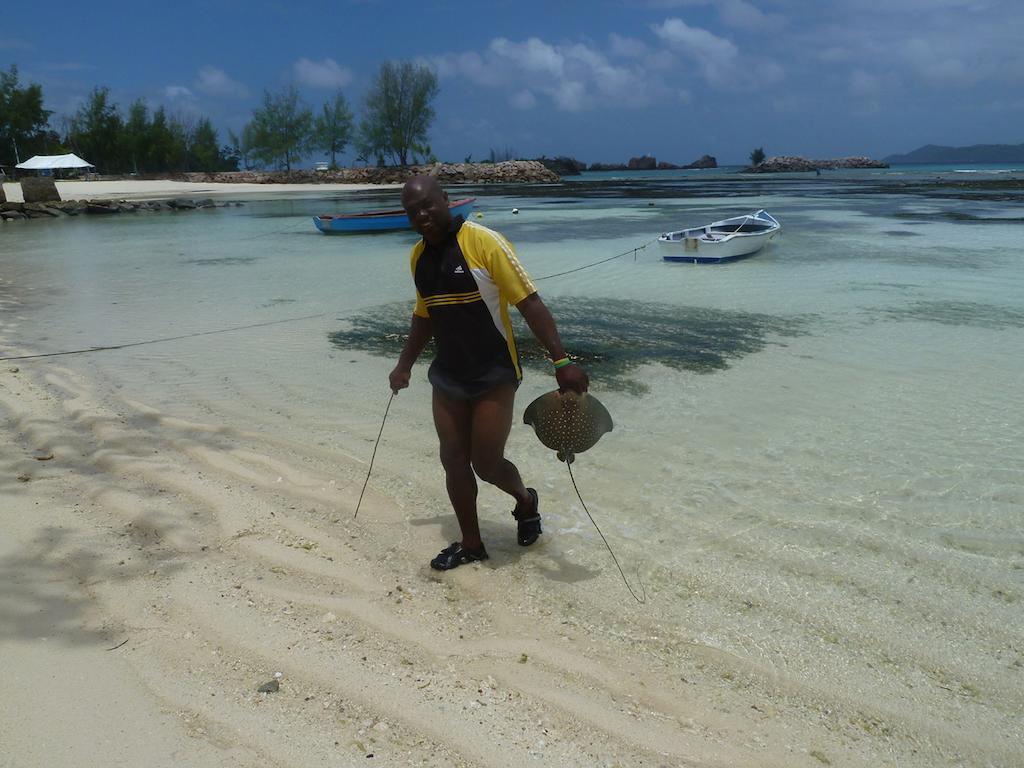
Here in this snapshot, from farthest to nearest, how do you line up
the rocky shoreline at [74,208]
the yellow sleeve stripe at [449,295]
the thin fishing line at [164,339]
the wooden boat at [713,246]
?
the rocky shoreline at [74,208]
the wooden boat at [713,246]
the thin fishing line at [164,339]
the yellow sleeve stripe at [449,295]

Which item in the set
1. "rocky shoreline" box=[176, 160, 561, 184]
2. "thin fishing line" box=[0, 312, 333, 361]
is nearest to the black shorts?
"thin fishing line" box=[0, 312, 333, 361]

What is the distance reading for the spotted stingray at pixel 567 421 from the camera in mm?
3355

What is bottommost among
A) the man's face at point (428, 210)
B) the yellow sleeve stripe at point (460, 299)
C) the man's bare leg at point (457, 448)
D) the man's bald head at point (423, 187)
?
the man's bare leg at point (457, 448)

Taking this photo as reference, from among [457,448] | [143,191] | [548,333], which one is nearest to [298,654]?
[457,448]

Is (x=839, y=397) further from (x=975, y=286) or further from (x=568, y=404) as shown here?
(x=975, y=286)

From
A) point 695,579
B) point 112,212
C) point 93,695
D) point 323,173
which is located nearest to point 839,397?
point 695,579

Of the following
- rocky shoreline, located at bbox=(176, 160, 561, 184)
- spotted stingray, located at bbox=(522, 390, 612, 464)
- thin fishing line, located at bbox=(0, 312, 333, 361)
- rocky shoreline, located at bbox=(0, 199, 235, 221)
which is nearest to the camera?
spotted stingray, located at bbox=(522, 390, 612, 464)

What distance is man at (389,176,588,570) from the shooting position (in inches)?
120

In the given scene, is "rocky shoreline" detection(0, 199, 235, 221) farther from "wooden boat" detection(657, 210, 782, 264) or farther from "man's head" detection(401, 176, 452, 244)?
"man's head" detection(401, 176, 452, 244)

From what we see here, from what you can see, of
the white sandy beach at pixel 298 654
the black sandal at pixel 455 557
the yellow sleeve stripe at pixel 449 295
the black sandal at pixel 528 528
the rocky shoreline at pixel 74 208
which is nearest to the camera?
the white sandy beach at pixel 298 654

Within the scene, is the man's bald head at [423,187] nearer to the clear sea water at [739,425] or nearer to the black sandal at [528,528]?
the black sandal at [528,528]

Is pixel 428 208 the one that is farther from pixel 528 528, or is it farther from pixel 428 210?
pixel 528 528

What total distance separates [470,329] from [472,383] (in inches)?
9.5

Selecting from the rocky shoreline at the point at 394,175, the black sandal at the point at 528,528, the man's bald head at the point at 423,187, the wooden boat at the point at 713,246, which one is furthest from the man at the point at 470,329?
the rocky shoreline at the point at 394,175
